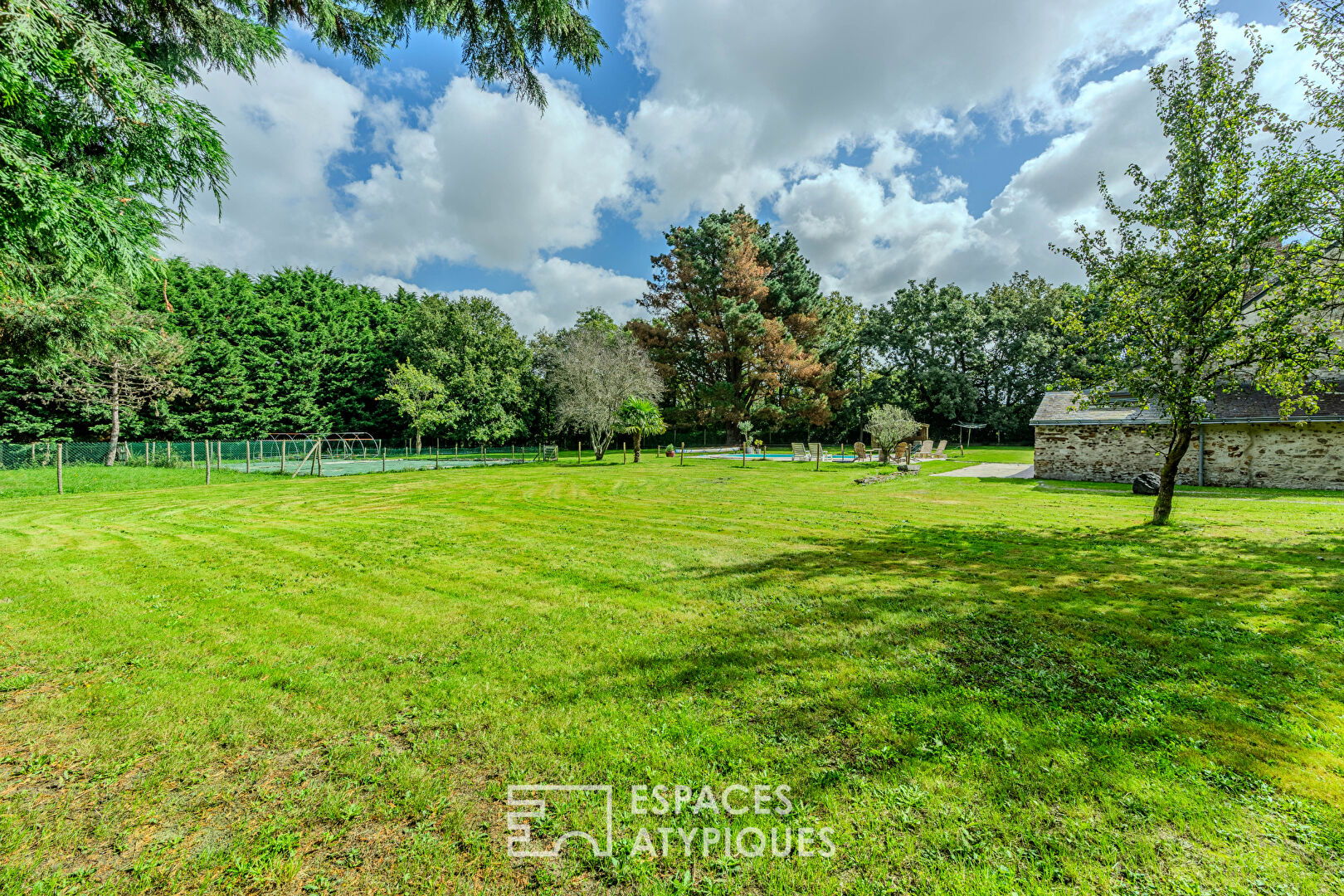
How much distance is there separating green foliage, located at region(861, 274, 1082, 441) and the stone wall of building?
67.8 feet

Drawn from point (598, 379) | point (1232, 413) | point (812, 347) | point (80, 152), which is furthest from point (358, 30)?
point (812, 347)

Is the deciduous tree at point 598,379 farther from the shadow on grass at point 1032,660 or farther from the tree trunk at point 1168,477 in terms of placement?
the shadow on grass at point 1032,660

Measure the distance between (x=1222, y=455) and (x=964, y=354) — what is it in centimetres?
2652

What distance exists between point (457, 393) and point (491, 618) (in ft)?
106

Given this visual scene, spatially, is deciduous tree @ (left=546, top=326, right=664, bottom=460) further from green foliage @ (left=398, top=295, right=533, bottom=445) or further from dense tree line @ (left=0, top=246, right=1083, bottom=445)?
green foliage @ (left=398, top=295, right=533, bottom=445)

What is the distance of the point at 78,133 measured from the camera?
387 cm

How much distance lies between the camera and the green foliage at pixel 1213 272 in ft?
20.1

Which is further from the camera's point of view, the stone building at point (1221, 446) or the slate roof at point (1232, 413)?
the stone building at point (1221, 446)

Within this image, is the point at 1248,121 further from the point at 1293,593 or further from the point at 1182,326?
the point at 1293,593

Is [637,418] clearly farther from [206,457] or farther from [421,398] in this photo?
[421,398]

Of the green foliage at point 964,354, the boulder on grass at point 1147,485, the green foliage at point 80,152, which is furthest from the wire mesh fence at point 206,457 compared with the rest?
the green foliage at point 964,354

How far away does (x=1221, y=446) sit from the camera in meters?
13.2

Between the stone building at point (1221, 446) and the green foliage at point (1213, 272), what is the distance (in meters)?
4.03

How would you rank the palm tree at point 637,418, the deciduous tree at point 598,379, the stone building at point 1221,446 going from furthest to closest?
the deciduous tree at point 598,379 < the palm tree at point 637,418 < the stone building at point 1221,446
